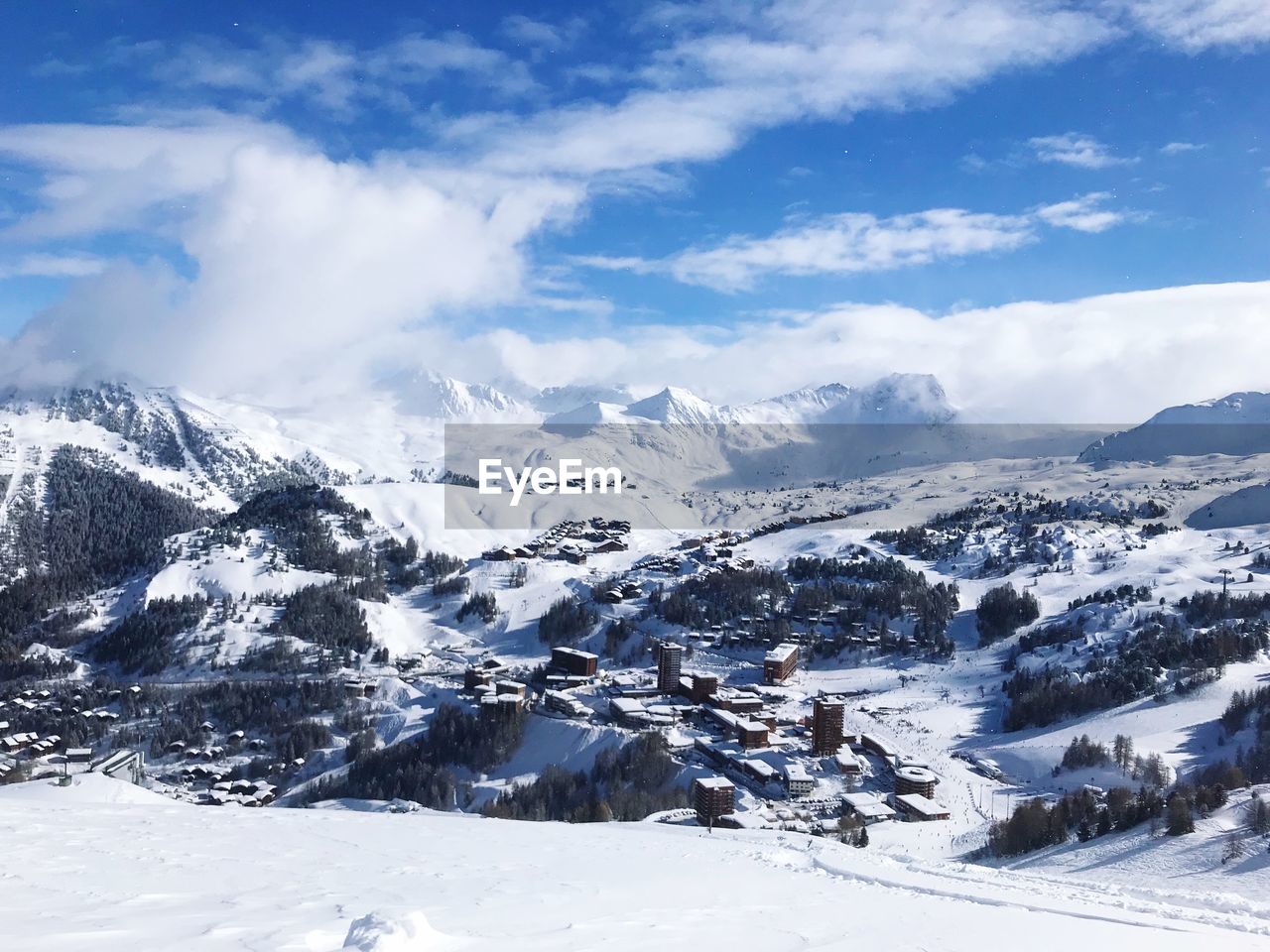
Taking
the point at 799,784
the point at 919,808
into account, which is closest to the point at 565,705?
the point at 799,784

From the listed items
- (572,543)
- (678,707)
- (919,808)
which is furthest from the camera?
(572,543)

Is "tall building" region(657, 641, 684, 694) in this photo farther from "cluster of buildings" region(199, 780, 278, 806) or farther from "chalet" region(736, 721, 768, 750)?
"cluster of buildings" region(199, 780, 278, 806)

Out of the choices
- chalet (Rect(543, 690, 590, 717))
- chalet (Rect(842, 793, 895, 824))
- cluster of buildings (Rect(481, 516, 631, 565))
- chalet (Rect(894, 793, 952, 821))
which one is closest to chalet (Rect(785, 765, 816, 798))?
chalet (Rect(842, 793, 895, 824))

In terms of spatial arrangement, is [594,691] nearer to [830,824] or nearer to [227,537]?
[830,824]

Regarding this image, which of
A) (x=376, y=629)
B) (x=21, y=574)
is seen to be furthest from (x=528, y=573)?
(x=21, y=574)

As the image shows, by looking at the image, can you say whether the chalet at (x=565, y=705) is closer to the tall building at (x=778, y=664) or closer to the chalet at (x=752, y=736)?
the chalet at (x=752, y=736)

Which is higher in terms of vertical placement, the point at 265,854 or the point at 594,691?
the point at 265,854

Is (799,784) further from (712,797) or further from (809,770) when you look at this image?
(712,797)
